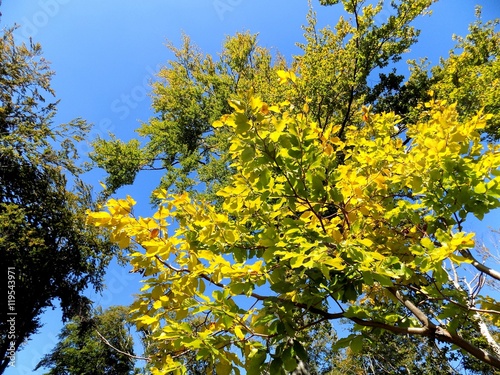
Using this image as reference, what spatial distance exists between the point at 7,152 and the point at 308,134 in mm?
12437

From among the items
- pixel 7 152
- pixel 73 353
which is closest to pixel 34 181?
pixel 7 152

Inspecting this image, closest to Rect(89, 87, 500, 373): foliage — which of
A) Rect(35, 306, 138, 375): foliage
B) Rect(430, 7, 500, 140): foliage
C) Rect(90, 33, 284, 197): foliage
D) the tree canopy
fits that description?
the tree canopy

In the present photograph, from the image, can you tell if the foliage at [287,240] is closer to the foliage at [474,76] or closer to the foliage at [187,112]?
the foliage at [474,76]

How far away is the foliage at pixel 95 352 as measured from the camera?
960 inches

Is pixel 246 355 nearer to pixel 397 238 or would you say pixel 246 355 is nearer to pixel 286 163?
pixel 286 163

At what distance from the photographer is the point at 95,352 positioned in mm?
25125

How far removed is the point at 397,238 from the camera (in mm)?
2213

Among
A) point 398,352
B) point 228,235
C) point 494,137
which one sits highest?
point 494,137

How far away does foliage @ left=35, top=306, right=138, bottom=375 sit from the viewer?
80.0 ft

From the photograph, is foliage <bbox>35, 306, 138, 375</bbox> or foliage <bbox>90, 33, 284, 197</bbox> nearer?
foliage <bbox>90, 33, 284, 197</bbox>

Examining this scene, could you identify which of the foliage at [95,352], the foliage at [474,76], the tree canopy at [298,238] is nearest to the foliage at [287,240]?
the tree canopy at [298,238]

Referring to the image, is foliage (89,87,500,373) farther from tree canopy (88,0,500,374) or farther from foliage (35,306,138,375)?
foliage (35,306,138,375)

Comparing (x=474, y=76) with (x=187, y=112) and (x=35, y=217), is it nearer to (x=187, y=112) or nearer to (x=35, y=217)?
(x=187, y=112)

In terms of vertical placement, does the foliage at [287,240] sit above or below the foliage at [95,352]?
below
